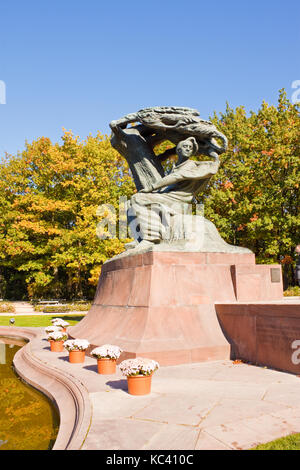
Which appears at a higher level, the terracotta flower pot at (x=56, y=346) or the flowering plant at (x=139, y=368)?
the flowering plant at (x=139, y=368)

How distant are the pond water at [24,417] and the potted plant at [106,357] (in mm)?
1013

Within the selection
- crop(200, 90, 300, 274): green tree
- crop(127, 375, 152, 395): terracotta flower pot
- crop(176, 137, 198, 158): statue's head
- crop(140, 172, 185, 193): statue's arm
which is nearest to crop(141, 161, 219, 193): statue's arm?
crop(140, 172, 185, 193): statue's arm

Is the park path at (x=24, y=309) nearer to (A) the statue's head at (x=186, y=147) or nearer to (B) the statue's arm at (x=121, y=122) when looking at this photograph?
(B) the statue's arm at (x=121, y=122)

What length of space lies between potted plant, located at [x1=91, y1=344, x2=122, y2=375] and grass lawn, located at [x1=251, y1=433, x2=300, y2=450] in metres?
3.43

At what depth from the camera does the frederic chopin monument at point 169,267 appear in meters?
7.36

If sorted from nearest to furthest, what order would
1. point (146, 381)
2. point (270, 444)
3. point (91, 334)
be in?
point (270, 444) < point (146, 381) < point (91, 334)

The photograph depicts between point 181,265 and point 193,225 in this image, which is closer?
point 181,265

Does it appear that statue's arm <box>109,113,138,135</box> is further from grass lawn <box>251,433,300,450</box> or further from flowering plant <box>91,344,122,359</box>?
grass lawn <box>251,433,300,450</box>

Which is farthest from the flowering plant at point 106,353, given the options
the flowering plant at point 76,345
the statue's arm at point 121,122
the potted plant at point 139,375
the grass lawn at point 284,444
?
the statue's arm at point 121,122

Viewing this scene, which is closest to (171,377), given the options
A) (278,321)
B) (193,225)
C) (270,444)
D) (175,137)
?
(278,321)

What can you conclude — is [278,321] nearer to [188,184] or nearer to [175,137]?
[188,184]

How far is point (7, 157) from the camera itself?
35.3 meters
